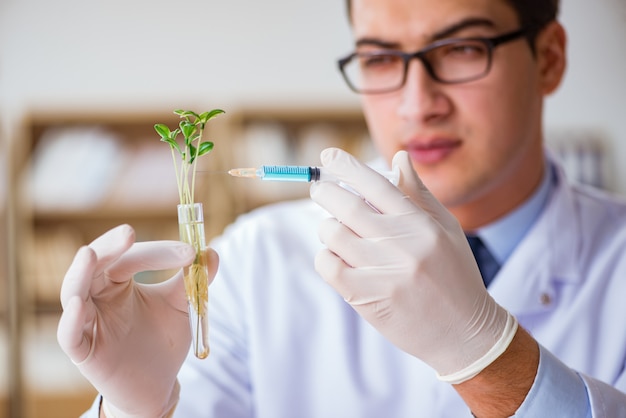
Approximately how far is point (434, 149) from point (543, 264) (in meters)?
0.35

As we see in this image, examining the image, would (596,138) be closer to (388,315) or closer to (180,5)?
(180,5)

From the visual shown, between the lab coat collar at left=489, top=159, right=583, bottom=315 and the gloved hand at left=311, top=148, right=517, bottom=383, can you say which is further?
the lab coat collar at left=489, top=159, right=583, bottom=315

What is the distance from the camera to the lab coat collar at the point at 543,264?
58.1 inches

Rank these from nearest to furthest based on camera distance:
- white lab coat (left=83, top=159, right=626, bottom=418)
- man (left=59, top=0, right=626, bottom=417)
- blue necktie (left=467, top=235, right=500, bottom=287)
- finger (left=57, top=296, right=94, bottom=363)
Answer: finger (left=57, top=296, right=94, bottom=363)
man (left=59, top=0, right=626, bottom=417)
white lab coat (left=83, top=159, right=626, bottom=418)
blue necktie (left=467, top=235, right=500, bottom=287)

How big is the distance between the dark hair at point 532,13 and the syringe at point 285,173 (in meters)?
0.65

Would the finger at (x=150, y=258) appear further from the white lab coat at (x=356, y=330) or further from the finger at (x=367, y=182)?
the white lab coat at (x=356, y=330)

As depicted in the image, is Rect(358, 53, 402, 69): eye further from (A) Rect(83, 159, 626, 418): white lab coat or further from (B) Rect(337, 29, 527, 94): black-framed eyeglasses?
(A) Rect(83, 159, 626, 418): white lab coat

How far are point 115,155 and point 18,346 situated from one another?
1.13 metres

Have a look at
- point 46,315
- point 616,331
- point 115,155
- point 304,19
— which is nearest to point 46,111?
point 115,155

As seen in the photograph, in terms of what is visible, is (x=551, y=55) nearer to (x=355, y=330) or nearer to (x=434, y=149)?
(x=434, y=149)

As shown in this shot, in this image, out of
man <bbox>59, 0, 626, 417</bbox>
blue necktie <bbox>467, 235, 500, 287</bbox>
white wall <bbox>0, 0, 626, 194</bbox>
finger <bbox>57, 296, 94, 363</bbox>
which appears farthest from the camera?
white wall <bbox>0, 0, 626, 194</bbox>

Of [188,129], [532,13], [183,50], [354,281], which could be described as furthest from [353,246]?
[183,50]

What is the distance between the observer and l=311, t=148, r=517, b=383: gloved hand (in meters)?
1.00

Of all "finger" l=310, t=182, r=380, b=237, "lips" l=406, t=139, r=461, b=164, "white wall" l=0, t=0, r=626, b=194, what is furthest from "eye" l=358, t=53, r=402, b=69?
"white wall" l=0, t=0, r=626, b=194
